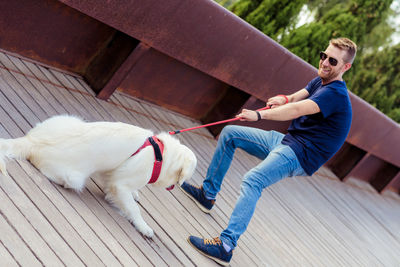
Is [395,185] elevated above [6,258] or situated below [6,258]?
above

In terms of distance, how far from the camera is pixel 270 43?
5.20 metres

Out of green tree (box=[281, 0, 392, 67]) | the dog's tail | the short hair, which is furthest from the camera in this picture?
green tree (box=[281, 0, 392, 67])

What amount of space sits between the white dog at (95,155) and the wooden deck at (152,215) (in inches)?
3.0

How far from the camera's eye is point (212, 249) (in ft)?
10.6

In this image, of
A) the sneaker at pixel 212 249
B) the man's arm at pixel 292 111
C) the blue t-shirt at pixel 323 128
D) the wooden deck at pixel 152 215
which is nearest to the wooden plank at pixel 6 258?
the wooden deck at pixel 152 215

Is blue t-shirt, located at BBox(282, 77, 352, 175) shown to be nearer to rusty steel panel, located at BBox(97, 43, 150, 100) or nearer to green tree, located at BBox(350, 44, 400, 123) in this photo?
rusty steel panel, located at BBox(97, 43, 150, 100)

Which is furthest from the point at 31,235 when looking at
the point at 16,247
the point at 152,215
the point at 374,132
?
the point at 374,132

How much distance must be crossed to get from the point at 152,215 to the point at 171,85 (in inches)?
88.0

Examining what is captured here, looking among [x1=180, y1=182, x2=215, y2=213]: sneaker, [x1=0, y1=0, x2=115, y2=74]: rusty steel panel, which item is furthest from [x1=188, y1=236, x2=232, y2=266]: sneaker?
[x1=0, y1=0, x2=115, y2=74]: rusty steel panel

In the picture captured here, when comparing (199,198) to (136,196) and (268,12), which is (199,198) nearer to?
(136,196)

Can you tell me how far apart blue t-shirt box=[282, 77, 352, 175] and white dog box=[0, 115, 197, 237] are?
1.02 meters

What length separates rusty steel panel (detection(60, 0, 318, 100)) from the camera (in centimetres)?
421

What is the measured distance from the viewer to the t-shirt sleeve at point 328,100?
341 centimetres

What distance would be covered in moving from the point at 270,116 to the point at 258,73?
6.57 ft
